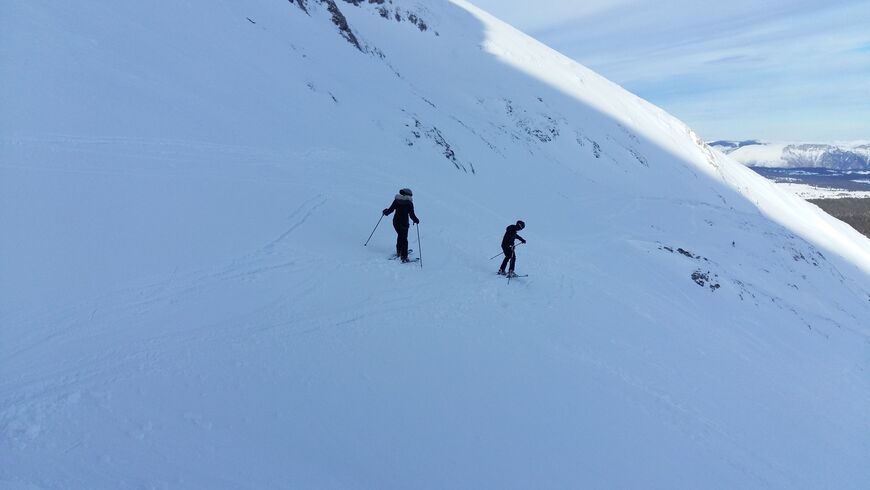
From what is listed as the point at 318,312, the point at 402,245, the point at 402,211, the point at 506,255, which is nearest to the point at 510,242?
the point at 506,255

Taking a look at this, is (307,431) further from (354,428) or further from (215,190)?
(215,190)

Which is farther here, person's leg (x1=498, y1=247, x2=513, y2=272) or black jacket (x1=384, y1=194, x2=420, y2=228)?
person's leg (x1=498, y1=247, x2=513, y2=272)

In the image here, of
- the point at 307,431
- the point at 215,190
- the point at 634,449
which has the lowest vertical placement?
the point at 307,431

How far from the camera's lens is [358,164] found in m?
19.2

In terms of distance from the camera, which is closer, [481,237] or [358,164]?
[481,237]

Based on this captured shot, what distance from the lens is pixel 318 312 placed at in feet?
30.3

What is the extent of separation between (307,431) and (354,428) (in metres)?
0.61

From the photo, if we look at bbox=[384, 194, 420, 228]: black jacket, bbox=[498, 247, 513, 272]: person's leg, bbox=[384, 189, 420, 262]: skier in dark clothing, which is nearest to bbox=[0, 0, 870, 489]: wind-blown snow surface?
bbox=[498, 247, 513, 272]: person's leg

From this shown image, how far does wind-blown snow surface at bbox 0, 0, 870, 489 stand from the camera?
6258mm

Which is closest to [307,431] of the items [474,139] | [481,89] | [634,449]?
[634,449]

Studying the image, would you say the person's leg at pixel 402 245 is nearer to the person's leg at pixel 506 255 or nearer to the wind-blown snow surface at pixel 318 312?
the wind-blown snow surface at pixel 318 312

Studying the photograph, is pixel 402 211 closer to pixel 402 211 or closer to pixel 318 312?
pixel 402 211

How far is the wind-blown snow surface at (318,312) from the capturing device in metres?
6.26

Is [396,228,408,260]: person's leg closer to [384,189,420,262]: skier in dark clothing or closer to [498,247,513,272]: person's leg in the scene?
[384,189,420,262]: skier in dark clothing
